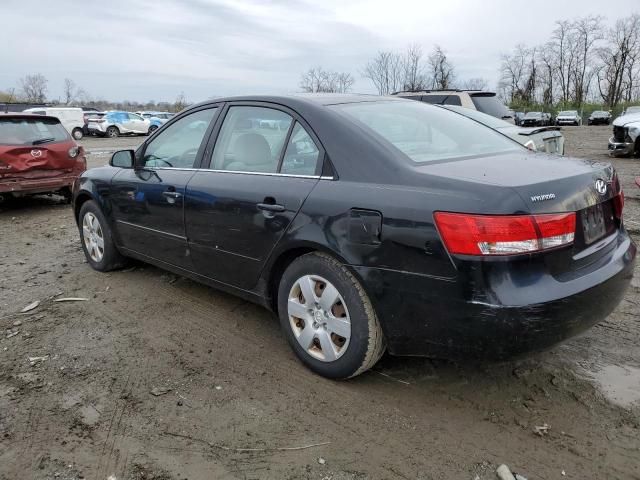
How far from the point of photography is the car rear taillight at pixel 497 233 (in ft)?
7.48

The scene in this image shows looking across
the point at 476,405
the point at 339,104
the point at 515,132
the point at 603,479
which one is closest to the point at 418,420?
the point at 476,405

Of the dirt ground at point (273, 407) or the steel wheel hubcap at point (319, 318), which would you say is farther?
the steel wheel hubcap at point (319, 318)

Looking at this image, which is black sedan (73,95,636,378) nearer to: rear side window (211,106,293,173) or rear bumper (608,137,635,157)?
rear side window (211,106,293,173)

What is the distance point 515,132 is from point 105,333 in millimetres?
6109

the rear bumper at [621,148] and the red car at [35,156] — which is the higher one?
the red car at [35,156]

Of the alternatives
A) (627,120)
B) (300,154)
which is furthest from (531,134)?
(627,120)

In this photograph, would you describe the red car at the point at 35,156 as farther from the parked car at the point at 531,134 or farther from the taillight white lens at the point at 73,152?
the parked car at the point at 531,134

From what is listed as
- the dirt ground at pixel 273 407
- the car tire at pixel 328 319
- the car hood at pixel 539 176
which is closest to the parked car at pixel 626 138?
the dirt ground at pixel 273 407

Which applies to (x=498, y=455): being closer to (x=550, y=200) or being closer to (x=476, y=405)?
(x=476, y=405)

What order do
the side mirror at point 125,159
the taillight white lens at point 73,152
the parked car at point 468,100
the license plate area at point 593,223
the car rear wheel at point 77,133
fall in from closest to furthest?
1. the license plate area at point 593,223
2. the side mirror at point 125,159
3. the taillight white lens at point 73,152
4. the parked car at point 468,100
5. the car rear wheel at point 77,133

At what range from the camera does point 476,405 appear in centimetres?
276

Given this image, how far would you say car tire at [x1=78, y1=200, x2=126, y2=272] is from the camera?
488 centimetres

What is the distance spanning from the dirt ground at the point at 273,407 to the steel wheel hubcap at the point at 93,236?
110cm

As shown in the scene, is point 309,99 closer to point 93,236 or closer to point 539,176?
point 539,176
